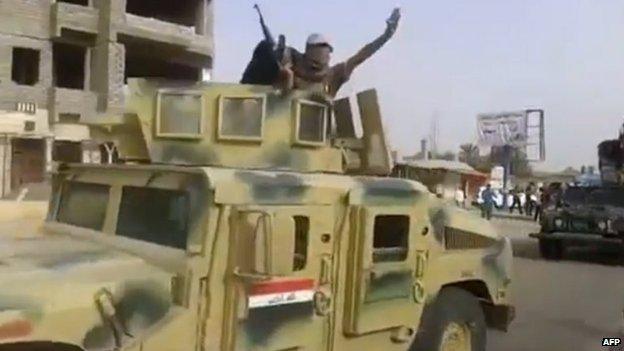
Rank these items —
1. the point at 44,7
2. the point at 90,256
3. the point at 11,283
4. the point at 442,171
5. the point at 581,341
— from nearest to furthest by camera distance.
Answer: the point at 11,283 < the point at 90,256 < the point at 581,341 < the point at 442,171 < the point at 44,7

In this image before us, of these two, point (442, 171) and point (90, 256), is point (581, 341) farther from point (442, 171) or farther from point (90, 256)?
point (90, 256)

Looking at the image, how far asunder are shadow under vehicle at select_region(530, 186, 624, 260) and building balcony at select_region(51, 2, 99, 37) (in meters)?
16.7

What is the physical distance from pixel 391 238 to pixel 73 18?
23618 millimetres

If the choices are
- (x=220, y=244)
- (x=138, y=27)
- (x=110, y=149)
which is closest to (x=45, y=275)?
(x=220, y=244)

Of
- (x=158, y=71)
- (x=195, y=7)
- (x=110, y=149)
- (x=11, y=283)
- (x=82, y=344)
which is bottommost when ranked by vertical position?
(x=82, y=344)

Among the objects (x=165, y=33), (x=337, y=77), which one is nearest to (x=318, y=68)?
(x=337, y=77)

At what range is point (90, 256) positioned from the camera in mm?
3820

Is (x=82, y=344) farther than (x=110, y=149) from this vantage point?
No

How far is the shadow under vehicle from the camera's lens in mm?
15031

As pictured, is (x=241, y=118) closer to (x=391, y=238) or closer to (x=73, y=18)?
(x=391, y=238)

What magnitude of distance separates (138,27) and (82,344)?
85.9ft

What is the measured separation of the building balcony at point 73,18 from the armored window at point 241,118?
896 inches

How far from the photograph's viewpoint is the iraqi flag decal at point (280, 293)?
399 cm

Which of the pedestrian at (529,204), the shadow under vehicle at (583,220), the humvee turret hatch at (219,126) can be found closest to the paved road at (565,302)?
the shadow under vehicle at (583,220)
